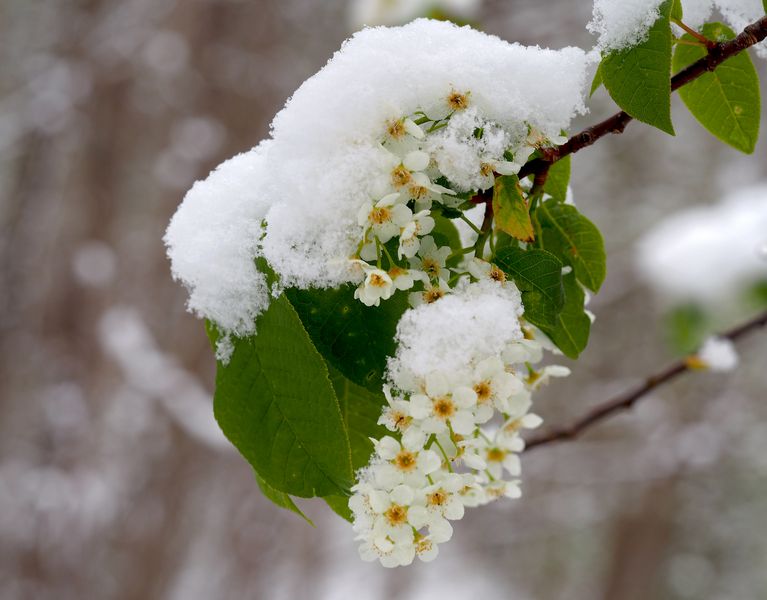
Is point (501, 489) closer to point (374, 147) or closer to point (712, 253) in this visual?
point (374, 147)

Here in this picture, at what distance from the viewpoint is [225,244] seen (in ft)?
2.10

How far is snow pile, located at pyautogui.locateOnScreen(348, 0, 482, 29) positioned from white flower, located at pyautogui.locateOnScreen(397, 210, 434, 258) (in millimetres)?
2521

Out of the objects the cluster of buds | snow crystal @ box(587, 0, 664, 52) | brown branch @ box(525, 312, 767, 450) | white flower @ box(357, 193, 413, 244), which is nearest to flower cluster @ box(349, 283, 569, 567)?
the cluster of buds

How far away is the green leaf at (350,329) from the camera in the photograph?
601 millimetres

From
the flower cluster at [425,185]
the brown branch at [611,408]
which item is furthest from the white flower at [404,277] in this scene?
the brown branch at [611,408]

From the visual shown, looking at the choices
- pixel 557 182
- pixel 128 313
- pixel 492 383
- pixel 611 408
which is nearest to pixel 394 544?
pixel 492 383

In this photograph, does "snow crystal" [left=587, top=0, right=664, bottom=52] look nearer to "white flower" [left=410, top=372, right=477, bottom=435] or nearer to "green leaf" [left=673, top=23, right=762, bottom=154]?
"green leaf" [left=673, top=23, right=762, bottom=154]

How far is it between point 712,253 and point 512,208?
8.09 feet

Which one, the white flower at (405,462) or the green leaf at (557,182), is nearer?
the white flower at (405,462)

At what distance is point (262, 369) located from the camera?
0.60 meters

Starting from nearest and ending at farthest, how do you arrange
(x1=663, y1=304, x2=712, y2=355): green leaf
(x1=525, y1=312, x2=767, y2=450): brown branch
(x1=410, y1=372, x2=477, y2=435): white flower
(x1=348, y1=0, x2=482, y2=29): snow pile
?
(x1=410, y1=372, x2=477, y2=435): white flower, (x1=525, y1=312, x2=767, y2=450): brown branch, (x1=663, y1=304, x2=712, y2=355): green leaf, (x1=348, y1=0, x2=482, y2=29): snow pile

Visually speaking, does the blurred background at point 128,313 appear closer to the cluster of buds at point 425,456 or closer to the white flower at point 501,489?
the white flower at point 501,489

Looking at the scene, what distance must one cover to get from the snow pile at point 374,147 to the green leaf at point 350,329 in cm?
2

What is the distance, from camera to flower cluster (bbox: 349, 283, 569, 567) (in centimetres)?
55
